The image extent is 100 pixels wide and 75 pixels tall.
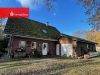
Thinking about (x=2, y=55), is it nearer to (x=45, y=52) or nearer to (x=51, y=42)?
(x=45, y=52)

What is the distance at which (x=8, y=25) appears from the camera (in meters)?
22.6

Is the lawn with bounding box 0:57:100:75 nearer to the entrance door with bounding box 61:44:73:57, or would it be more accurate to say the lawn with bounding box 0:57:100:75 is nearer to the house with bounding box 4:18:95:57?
the house with bounding box 4:18:95:57

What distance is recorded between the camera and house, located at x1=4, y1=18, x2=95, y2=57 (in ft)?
70.5

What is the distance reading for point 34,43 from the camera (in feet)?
80.9

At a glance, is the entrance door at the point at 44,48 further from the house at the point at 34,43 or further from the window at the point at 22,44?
the window at the point at 22,44

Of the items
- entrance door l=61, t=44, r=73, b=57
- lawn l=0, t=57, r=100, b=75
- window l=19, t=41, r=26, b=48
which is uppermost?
window l=19, t=41, r=26, b=48

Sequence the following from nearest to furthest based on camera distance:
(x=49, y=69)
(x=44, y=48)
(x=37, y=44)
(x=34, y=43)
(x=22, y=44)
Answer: (x=49, y=69)
(x=22, y=44)
(x=34, y=43)
(x=37, y=44)
(x=44, y=48)

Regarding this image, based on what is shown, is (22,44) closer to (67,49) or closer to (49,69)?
(67,49)

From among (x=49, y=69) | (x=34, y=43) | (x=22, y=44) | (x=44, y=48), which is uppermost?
(x=34, y=43)

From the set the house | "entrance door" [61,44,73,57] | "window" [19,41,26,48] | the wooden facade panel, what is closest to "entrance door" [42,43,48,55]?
the house

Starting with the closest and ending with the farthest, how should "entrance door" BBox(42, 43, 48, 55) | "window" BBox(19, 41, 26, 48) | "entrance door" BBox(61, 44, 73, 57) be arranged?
"window" BBox(19, 41, 26, 48) → "entrance door" BBox(42, 43, 48, 55) → "entrance door" BBox(61, 44, 73, 57)

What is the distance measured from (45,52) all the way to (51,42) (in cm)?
235

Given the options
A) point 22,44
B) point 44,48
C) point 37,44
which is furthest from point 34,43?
point 44,48

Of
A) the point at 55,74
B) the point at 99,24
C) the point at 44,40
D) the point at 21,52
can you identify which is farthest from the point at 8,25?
the point at 55,74
